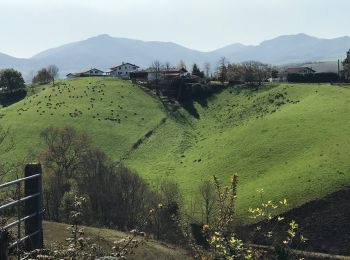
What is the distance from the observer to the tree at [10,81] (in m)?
117

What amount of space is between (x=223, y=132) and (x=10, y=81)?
6137cm

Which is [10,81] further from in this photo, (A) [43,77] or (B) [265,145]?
(B) [265,145]

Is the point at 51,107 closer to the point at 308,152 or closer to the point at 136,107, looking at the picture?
the point at 136,107

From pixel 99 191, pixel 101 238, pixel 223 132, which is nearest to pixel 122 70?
pixel 223 132

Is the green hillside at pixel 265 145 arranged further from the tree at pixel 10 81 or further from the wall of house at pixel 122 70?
the wall of house at pixel 122 70

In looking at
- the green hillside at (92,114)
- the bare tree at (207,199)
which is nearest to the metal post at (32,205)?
the bare tree at (207,199)

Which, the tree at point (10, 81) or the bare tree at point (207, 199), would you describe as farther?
the tree at point (10, 81)

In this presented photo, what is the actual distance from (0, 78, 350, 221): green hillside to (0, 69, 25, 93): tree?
1450 cm

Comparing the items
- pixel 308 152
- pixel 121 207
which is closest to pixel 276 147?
pixel 308 152

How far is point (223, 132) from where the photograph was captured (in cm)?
8194

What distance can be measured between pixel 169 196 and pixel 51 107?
157 feet

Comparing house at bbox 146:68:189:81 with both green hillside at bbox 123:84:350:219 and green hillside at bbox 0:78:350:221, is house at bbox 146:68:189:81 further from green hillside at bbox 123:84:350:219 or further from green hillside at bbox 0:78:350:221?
green hillside at bbox 123:84:350:219

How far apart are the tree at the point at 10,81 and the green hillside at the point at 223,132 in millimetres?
14502

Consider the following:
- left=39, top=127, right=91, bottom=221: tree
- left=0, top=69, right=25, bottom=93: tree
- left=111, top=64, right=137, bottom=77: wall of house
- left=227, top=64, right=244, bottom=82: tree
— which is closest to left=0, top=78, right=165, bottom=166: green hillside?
left=39, top=127, right=91, bottom=221: tree
